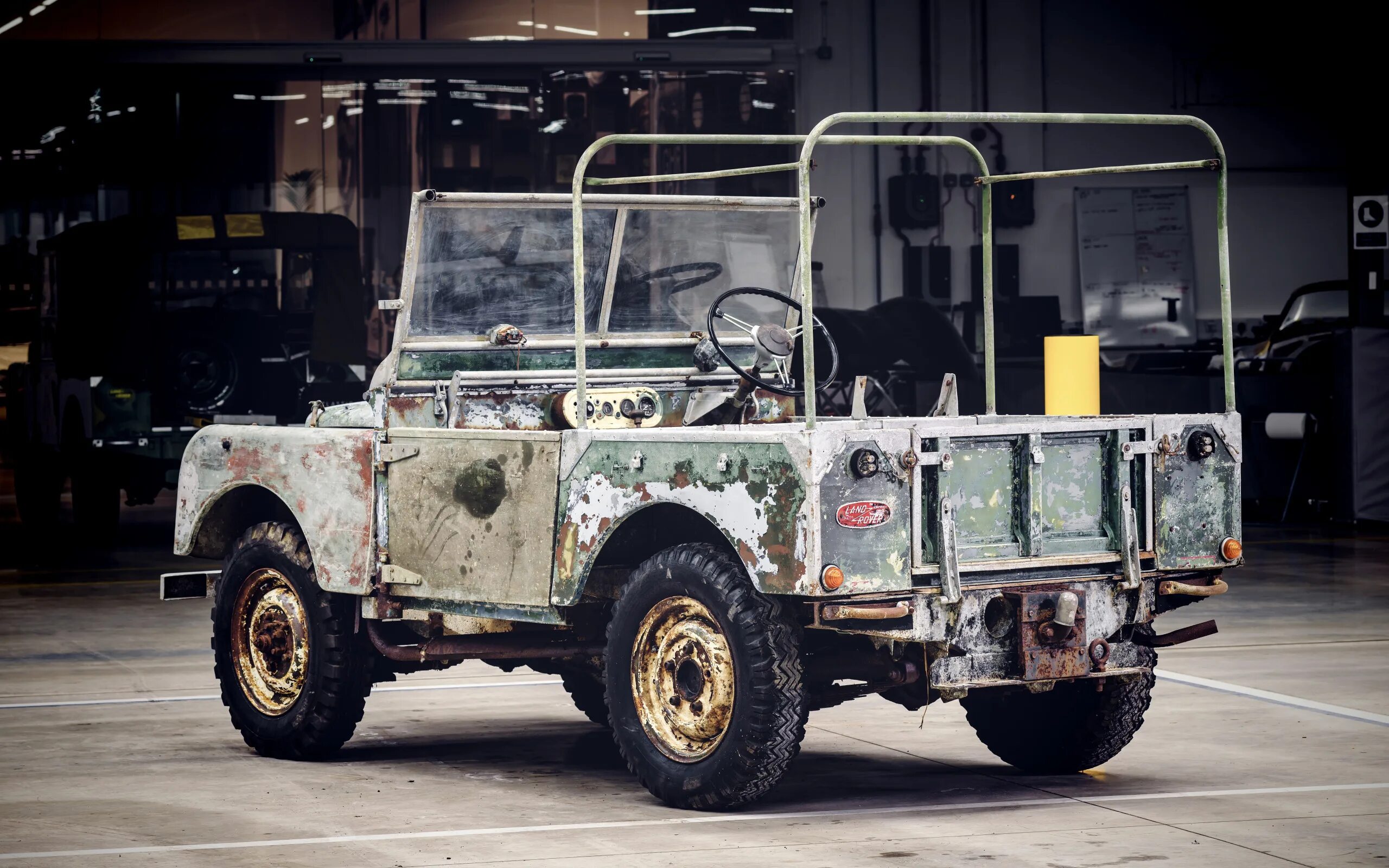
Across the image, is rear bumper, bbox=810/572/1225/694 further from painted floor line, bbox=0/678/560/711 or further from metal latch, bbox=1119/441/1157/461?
painted floor line, bbox=0/678/560/711

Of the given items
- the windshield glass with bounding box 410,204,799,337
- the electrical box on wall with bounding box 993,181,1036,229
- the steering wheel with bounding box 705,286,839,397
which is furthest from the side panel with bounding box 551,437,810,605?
the electrical box on wall with bounding box 993,181,1036,229

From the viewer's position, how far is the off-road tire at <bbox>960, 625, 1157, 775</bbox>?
7371mm

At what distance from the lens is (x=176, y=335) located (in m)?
16.6

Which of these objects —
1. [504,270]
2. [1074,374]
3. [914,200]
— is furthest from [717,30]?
[504,270]

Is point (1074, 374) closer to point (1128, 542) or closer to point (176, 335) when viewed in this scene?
point (1128, 542)

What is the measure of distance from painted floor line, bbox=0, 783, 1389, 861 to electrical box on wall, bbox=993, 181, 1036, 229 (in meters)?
19.1

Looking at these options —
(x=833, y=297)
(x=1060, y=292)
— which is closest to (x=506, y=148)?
(x=833, y=297)

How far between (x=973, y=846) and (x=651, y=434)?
1.66 m

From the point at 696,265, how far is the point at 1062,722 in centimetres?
242

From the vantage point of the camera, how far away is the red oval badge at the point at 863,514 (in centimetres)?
632

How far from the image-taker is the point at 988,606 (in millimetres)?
6664

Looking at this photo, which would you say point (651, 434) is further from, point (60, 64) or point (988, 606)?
point (60, 64)

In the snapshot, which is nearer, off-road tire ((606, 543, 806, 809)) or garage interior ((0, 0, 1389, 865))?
off-road tire ((606, 543, 806, 809))

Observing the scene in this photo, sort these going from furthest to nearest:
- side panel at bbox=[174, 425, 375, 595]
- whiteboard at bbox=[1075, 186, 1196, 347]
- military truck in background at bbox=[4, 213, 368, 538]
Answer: whiteboard at bbox=[1075, 186, 1196, 347] < military truck in background at bbox=[4, 213, 368, 538] < side panel at bbox=[174, 425, 375, 595]
